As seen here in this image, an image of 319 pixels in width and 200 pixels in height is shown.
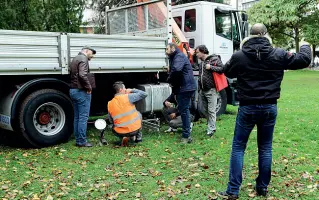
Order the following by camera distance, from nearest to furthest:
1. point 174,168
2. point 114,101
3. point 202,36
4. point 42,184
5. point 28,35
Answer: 1. point 42,184
2. point 174,168
3. point 28,35
4. point 114,101
5. point 202,36

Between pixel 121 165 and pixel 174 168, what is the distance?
843 mm

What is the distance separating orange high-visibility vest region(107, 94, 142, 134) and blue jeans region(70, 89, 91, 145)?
51cm

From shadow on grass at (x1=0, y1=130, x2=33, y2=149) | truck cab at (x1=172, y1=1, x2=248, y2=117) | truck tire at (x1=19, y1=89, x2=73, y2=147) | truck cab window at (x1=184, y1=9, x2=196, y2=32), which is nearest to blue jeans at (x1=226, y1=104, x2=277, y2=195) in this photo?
truck tire at (x1=19, y1=89, x2=73, y2=147)

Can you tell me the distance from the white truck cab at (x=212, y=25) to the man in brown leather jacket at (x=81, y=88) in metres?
3.89

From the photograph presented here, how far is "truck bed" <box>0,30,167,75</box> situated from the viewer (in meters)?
7.05

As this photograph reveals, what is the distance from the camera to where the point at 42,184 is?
18.3ft

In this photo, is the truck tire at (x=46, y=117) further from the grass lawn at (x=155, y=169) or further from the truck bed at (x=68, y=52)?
the truck bed at (x=68, y=52)

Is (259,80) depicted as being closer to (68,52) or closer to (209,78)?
(209,78)

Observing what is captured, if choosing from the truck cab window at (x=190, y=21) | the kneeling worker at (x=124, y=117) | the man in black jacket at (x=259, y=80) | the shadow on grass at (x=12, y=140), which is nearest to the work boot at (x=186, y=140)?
the kneeling worker at (x=124, y=117)

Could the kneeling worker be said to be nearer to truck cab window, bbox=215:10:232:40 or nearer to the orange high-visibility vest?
the orange high-visibility vest

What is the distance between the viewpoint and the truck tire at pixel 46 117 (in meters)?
7.36

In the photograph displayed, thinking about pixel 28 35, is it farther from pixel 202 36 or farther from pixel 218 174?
pixel 202 36

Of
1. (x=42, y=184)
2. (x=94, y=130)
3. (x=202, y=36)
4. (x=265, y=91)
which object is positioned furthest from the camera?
(x=202, y=36)

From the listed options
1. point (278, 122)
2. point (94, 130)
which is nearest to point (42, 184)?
point (94, 130)
